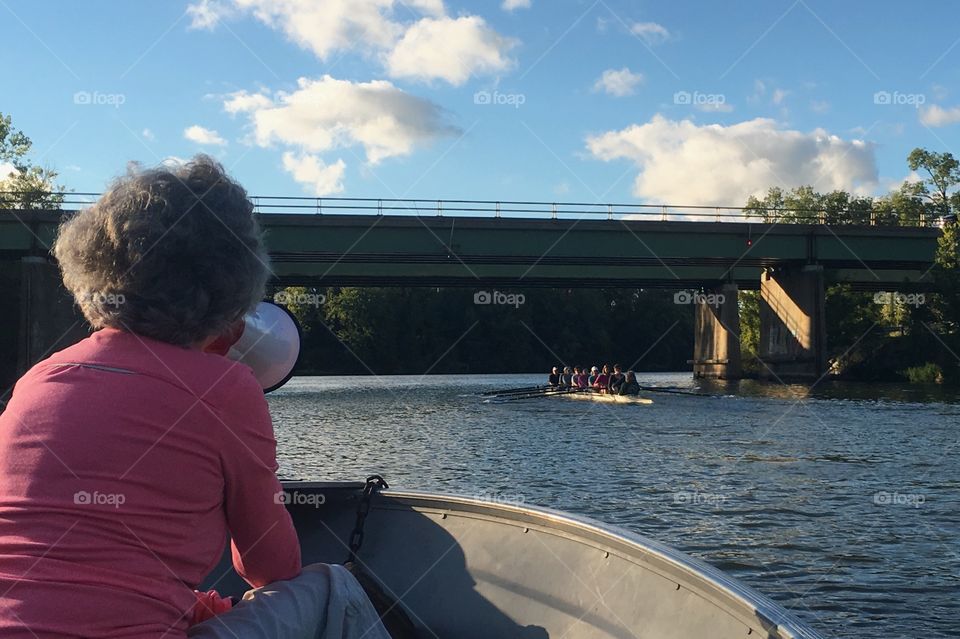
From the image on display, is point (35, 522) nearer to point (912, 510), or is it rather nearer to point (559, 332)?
point (912, 510)

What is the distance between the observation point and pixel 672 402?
30.3m

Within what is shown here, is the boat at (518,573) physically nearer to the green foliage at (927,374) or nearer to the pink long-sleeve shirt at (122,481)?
the pink long-sleeve shirt at (122,481)

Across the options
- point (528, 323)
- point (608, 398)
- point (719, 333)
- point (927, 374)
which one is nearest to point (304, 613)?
point (608, 398)

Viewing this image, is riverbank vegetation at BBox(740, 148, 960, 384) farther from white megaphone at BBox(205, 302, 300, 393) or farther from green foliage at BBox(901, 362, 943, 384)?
white megaphone at BBox(205, 302, 300, 393)

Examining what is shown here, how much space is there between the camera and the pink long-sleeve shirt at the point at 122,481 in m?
1.95

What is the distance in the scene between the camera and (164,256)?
2.23 metres

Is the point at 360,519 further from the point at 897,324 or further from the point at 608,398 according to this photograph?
the point at 897,324

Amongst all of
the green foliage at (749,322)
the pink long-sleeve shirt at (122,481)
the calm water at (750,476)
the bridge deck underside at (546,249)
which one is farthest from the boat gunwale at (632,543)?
the green foliage at (749,322)

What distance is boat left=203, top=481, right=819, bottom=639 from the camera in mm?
Answer: 3070

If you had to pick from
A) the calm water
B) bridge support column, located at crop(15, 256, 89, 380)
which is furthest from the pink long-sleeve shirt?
bridge support column, located at crop(15, 256, 89, 380)

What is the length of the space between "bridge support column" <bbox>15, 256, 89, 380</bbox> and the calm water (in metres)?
13.4

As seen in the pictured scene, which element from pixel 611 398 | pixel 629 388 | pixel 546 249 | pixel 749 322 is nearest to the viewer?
pixel 611 398

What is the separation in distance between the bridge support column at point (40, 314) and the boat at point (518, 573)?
34.3 m

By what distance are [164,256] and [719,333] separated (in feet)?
174
